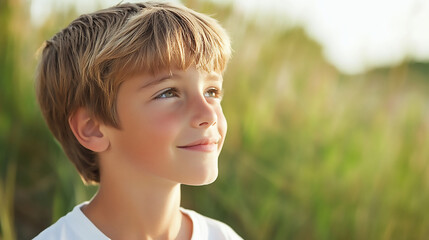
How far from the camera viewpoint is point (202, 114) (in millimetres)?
1353

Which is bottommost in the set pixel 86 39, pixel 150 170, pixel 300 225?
pixel 300 225

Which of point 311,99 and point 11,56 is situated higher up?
point 11,56

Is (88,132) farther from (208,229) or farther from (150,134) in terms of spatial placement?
(208,229)

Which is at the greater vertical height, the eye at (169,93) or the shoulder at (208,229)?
the eye at (169,93)

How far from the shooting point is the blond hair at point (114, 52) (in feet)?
4.52

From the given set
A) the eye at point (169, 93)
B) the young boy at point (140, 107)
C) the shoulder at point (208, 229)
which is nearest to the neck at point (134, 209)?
the young boy at point (140, 107)

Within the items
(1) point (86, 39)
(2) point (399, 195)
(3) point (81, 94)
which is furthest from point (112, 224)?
(2) point (399, 195)

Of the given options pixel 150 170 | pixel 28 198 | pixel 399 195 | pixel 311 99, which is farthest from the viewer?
pixel 311 99

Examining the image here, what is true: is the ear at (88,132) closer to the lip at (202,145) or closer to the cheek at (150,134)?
the cheek at (150,134)

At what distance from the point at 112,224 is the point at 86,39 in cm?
45

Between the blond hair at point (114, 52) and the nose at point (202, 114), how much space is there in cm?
8

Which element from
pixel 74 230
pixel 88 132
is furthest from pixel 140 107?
pixel 74 230

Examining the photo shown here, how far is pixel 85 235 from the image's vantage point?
1.44 metres

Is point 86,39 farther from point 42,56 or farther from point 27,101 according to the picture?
point 27,101
